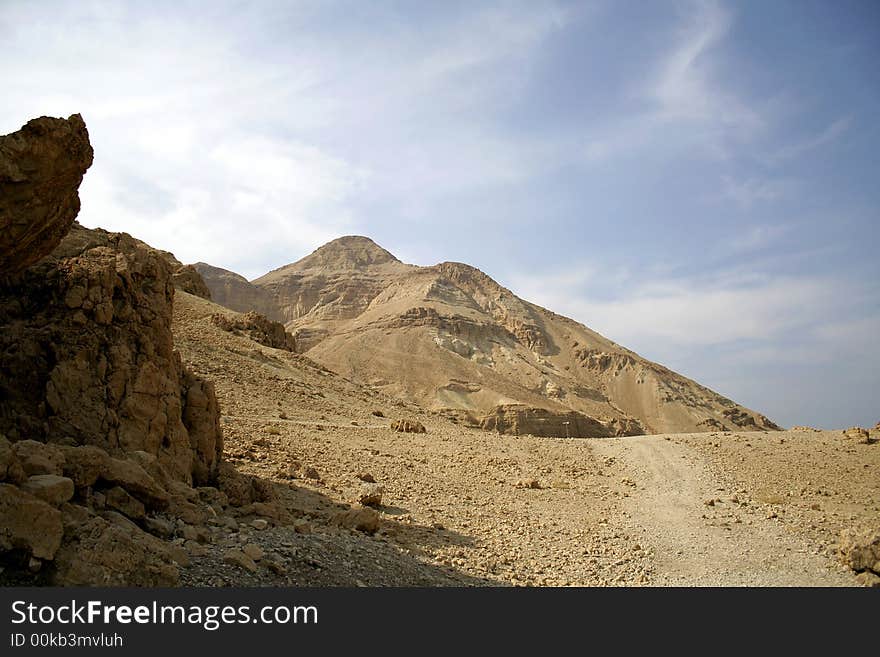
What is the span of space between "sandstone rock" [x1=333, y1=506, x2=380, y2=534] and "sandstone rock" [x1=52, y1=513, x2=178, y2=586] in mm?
3805

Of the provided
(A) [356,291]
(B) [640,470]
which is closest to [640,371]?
(A) [356,291]

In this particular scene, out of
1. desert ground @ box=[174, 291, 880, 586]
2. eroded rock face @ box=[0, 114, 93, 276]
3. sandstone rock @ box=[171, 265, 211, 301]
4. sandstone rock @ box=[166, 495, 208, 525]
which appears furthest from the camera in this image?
sandstone rock @ box=[171, 265, 211, 301]

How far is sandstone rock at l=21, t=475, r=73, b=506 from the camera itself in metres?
5.04

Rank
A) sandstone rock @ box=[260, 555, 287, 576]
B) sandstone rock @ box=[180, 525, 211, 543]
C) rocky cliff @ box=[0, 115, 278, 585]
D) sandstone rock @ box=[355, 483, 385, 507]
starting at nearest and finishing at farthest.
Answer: rocky cliff @ box=[0, 115, 278, 585] → sandstone rock @ box=[260, 555, 287, 576] → sandstone rock @ box=[180, 525, 211, 543] → sandstone rock @ box=[355, 483, 385, 507]

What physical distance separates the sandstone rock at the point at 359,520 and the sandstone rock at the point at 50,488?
13.8 feet

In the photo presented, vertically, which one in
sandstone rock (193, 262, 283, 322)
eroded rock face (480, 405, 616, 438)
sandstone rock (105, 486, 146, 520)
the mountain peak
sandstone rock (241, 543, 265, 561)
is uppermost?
the mountain peak

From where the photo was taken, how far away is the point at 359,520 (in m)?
8.93

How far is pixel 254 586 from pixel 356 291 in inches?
4053

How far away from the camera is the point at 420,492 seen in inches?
519

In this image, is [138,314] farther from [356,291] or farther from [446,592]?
[356,291]

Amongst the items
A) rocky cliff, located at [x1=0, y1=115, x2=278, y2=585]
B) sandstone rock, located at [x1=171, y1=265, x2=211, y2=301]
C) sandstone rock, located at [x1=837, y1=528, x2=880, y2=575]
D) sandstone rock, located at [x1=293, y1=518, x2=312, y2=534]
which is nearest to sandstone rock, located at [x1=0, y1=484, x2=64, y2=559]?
rocky cliff, located at [x1=0, y1=115, x2=278, y2=585]

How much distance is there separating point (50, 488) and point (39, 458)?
0.70 metres

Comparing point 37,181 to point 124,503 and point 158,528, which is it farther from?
point 158,528

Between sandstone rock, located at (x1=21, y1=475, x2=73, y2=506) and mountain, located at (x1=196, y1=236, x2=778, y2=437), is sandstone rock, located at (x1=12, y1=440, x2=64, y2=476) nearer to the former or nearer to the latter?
sandstone rock, located at (x1=21, y1=475, x2=73, y2=506)
